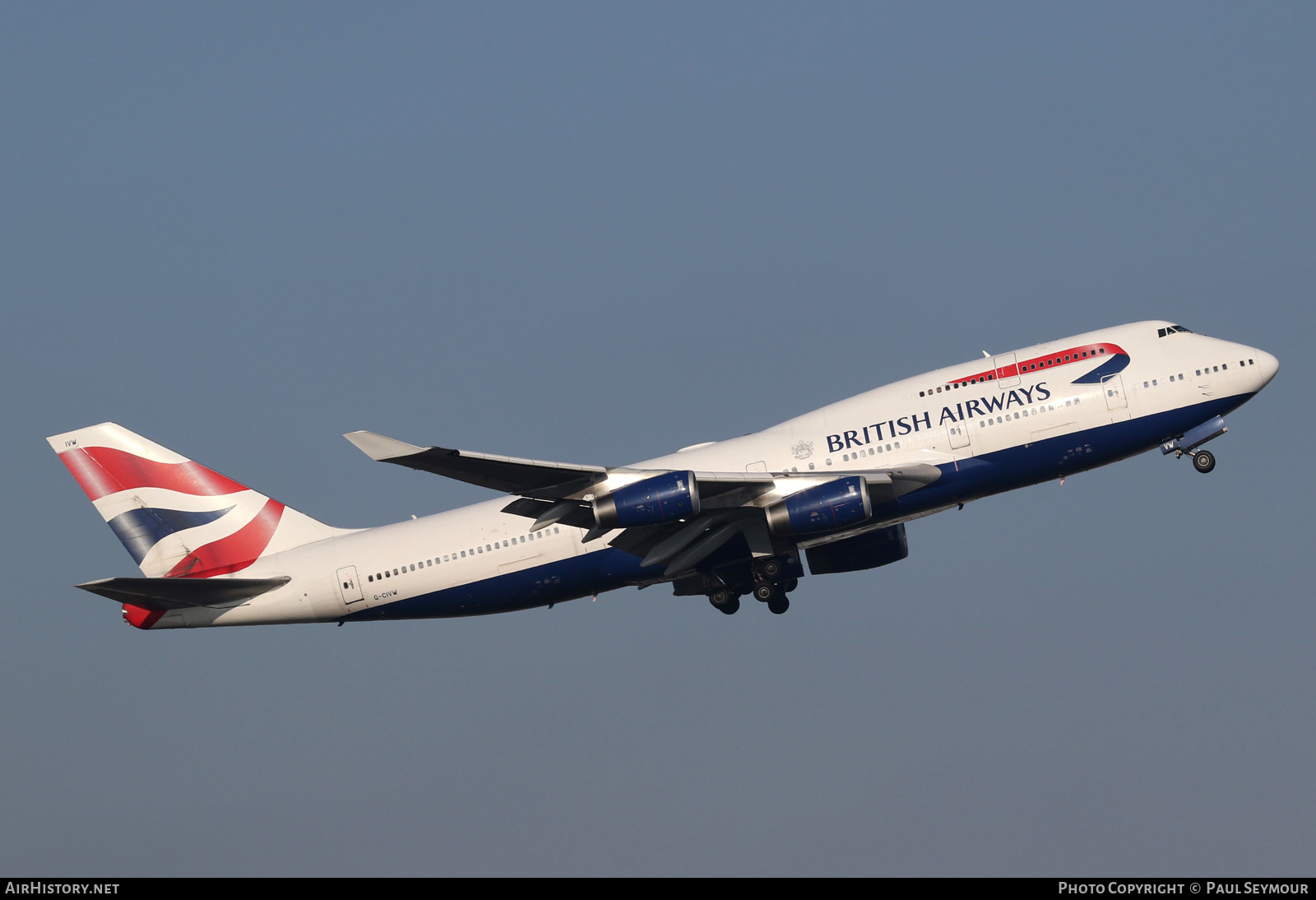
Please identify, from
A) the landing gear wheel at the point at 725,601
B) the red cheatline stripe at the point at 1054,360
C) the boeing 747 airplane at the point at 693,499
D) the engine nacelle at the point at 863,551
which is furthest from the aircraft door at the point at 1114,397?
the landing gear wheel at the point at 725,601

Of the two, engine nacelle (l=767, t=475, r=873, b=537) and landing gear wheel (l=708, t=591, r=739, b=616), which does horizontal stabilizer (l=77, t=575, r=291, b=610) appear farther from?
engine nacelle (l=767, t=475, r=873, b=537)

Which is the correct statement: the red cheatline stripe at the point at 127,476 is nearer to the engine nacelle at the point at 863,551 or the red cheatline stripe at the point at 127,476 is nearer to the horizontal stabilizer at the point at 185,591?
the horizontal stabilizer at the point at 185,591

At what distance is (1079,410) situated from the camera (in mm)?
40531

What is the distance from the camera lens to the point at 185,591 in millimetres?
43938

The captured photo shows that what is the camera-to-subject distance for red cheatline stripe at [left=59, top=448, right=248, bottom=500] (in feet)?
156

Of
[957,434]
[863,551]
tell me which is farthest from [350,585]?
[957,434]

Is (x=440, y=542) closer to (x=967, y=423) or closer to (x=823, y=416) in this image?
(x=823, y=416)

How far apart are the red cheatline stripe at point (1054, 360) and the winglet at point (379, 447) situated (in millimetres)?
16591

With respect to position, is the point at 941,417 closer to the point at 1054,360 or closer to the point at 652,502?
the point at 1054,360

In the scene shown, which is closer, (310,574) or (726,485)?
(726,485)

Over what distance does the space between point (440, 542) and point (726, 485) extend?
9.75 m

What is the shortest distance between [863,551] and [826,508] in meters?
7.18

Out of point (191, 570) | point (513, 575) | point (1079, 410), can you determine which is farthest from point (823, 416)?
point (191, 570)

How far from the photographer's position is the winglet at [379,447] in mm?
34250
